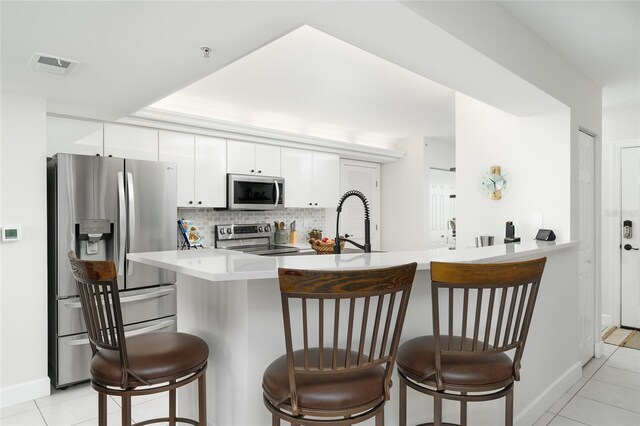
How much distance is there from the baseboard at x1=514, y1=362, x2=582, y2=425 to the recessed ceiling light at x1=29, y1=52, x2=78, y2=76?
3.20 m

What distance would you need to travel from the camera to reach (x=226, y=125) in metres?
4.20

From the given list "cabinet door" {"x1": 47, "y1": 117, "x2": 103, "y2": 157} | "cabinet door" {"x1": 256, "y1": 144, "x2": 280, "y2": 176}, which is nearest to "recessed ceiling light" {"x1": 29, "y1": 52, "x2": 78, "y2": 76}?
"cabinet door" {"x1": 47, "y1": 117, "x2": 103, "y2": 157}

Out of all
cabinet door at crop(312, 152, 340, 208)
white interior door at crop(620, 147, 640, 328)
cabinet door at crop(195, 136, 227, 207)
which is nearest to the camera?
cabinet door at crop(195, 136, 227, 207)

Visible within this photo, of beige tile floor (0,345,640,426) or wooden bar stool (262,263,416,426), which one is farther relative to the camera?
beige tile floor (0,345,640,426)

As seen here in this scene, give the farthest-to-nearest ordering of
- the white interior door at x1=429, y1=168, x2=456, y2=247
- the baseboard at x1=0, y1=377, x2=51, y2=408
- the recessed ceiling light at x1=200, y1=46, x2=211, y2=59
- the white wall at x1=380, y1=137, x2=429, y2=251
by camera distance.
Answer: the white interior door at x1=429, y1=168, x2=456, y2=247 → the white wall at x1=380, y1=137, x2=429, y2=251 → the baseboard at x1=0, y1=377, x2=51, y2=408 → the recessed ceiling light at x1=200, y1=46, x2=211, y2=59

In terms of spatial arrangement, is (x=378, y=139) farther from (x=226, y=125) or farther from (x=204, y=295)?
(x=204, y=295)

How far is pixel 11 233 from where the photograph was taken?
277 centimetres

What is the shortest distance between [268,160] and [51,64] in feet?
8.96

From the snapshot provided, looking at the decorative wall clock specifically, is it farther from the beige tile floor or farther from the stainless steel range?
the stainless steel range

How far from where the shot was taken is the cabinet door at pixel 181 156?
3.89 metres

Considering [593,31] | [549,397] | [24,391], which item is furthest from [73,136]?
[549,397]

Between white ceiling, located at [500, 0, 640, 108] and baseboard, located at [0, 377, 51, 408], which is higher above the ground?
white ceiling, located at [500, 0, 640, 108]

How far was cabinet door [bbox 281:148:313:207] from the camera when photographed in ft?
16.3

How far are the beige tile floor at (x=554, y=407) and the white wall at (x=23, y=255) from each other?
200mm
